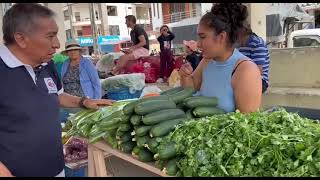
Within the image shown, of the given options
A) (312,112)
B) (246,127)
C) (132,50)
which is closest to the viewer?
(246,127)

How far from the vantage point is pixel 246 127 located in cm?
152

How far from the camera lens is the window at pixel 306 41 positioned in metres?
9.54

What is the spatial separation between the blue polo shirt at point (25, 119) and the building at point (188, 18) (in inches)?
47.5

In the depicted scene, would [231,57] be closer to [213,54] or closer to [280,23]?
[213,54]

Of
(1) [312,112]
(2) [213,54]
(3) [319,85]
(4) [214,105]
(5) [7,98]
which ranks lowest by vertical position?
(3) [319,85]

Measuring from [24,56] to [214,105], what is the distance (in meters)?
1.12

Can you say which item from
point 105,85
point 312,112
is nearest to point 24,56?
point 312,112

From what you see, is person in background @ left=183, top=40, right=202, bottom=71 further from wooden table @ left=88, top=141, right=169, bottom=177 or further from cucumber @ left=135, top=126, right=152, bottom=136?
cucumber @ left=135, top=126, right=152, bottom=136

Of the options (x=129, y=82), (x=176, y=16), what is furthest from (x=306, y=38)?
(x=176, y=16)

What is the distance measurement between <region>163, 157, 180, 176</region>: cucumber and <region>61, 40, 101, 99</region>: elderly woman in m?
3.33

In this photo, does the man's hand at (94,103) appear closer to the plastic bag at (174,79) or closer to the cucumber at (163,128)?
the cucumber at (163,128)

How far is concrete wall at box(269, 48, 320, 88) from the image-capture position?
5723mm

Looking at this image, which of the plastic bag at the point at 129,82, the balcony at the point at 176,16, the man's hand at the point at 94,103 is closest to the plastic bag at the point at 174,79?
the plastic bag at the point at 129,82

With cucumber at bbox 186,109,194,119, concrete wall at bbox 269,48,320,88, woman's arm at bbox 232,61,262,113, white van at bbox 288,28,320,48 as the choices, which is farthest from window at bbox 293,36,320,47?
cucumber at bbox 186,109,194,119
